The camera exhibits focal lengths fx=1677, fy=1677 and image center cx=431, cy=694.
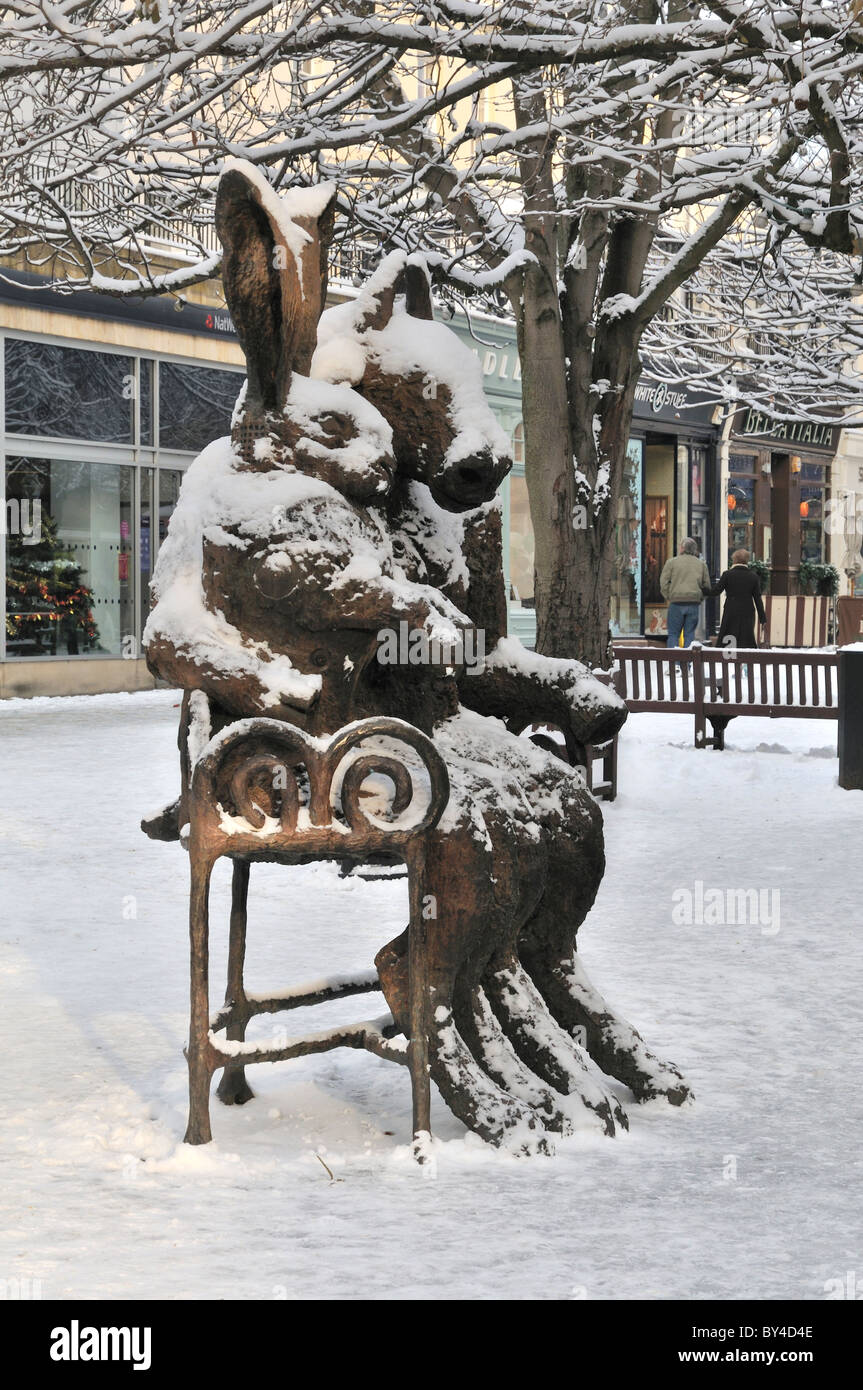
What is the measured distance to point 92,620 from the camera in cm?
2014

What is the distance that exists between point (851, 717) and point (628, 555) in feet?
58.0

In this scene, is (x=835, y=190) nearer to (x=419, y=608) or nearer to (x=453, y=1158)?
(x=419, y=608)

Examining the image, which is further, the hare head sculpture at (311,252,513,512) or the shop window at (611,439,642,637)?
the shop window at (611,439,642,637)

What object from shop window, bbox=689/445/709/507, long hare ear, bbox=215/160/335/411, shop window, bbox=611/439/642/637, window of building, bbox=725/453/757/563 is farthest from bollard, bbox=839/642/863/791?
window of building, bbox=725/453/757/563

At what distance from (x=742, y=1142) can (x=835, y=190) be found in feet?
18.7

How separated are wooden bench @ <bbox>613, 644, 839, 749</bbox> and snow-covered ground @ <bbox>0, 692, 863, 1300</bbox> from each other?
4.45m

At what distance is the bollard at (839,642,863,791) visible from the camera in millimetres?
11852

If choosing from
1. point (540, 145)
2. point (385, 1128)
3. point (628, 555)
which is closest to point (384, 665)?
point (385, 1128)

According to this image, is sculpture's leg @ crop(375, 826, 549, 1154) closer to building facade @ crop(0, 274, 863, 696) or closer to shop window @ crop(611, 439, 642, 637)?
building facade @ crop(0, 274, 863, 696)

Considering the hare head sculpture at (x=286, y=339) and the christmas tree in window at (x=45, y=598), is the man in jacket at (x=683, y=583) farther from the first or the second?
the hare head sculpture at (x=286, y=339)

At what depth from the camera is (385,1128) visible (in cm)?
436

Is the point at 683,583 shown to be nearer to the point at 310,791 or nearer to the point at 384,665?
the point at 384,665

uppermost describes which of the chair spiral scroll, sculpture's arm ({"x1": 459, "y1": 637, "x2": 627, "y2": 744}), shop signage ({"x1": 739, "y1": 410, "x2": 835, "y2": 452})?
shop signage ({"x1": 739, "y1": 410, "x2": 835, "y2": 452})
